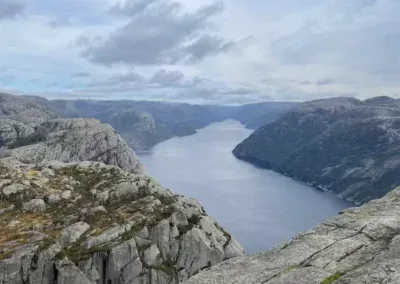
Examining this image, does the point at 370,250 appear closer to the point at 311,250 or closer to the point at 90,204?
the point at 311,250

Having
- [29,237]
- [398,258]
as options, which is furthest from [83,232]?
[398,258]

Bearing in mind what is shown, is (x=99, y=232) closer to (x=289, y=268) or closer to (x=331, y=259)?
(x=289, y=268)

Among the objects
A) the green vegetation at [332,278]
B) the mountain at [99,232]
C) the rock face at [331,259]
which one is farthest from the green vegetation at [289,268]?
the mountain at [99,232]

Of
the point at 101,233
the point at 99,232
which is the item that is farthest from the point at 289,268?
the point at 99,232

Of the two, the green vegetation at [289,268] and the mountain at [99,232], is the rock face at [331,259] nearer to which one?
the green vegetation at [289,268]

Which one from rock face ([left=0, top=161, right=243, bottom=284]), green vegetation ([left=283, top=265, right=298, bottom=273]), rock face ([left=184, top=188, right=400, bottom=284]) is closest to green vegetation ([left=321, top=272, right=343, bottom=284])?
rock face ([left=184, top=188, right=400, bottom=284])

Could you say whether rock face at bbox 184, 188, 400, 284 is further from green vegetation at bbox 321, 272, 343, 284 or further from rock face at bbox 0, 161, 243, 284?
rock face at bbox 0, 161, 243, 284
